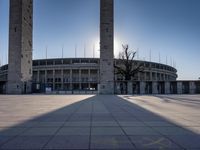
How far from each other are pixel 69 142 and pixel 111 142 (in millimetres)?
1169

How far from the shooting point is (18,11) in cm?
5700

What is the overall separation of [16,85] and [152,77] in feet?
208

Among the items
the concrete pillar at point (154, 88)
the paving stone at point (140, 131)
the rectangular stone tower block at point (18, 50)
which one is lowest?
the paving stone at point (140, 131)

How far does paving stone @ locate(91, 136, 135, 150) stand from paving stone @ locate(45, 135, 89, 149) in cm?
23

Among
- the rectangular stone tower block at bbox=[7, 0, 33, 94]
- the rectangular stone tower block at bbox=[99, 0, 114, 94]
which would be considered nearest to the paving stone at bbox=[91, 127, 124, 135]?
the rectangular stone tower block at bbox=[99, 0, 114, 94]

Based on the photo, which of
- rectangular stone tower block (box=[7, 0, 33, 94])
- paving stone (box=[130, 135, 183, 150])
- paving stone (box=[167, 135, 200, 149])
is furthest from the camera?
rectangular stone tower block (box=[7, 0, 33, 94])

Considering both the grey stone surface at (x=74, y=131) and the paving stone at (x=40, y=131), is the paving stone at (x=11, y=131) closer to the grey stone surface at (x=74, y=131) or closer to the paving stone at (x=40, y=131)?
the paving stone at (x=40, y=131)

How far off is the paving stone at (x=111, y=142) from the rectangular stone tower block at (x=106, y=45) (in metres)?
43.2

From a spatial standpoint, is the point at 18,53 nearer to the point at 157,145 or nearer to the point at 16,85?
the point at 16,85

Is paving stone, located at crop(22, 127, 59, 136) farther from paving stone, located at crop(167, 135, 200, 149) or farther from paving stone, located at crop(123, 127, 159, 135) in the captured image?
paving stone, located at crop(167, 135, 200, 149)

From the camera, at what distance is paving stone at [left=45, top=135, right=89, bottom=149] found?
5.94 m

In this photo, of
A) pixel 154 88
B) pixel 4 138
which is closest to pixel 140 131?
pixel 4 138

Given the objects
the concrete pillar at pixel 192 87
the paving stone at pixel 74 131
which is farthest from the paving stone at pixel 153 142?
the concrete pillar at pixel 192 87

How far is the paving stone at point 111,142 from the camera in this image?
5.90 m
